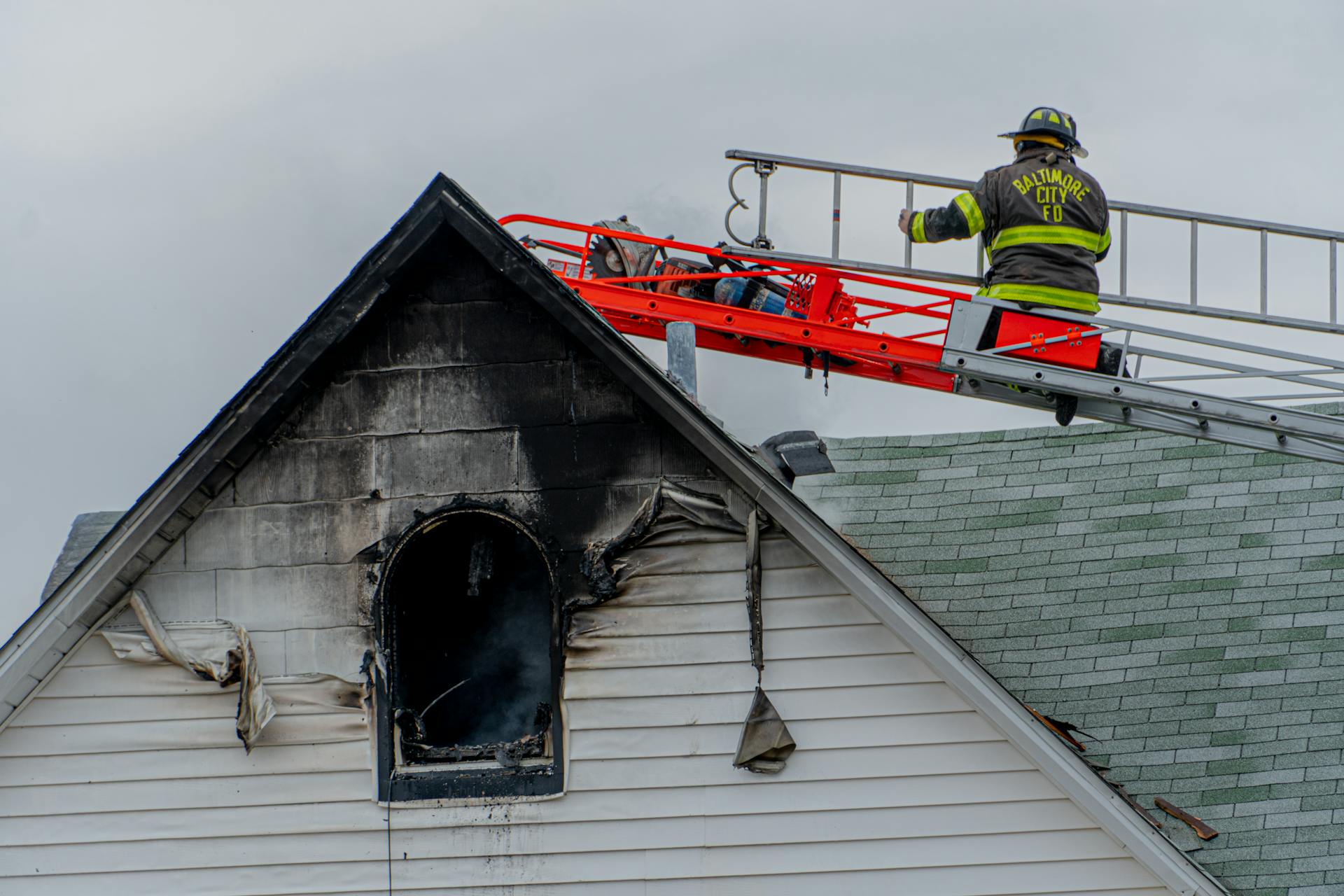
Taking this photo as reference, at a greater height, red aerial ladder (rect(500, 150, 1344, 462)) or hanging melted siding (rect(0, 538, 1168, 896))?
red aerial ladder (rect(500, 150, 1344, 462))

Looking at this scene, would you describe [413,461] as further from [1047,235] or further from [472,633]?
[1047,235]

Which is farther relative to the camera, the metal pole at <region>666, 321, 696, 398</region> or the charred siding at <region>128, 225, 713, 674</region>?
the metal pole at <region>666, 321, 696, 398</region>

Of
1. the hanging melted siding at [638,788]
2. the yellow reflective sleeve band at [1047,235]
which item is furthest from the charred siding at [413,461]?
the yellow reflective sleeve band at [1047,235]

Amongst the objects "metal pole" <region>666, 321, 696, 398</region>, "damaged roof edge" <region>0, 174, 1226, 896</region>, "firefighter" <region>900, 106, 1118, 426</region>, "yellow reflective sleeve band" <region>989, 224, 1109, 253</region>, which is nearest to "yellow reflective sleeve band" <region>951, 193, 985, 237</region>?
"firefighter" <region>900, 106, 1118, 426</region>

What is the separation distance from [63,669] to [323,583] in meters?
1.53

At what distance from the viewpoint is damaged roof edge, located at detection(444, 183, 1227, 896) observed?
7305mm

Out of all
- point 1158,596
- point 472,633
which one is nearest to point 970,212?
point 1158,596

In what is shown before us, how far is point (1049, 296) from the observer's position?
8.66 metres

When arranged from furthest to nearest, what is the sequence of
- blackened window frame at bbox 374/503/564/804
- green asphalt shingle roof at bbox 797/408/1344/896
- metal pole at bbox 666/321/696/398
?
1. metal pole at bbox 666/321/696/398
2. green asphalt shingle roof at bbox 797/408/1344/896
3. blackened window frame at bbox 374/503/564/804

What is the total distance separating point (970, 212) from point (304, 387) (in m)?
3.96

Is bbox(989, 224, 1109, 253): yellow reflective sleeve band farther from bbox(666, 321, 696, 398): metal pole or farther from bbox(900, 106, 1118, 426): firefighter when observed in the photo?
bbox(666, 321, 696, 398): metal pole

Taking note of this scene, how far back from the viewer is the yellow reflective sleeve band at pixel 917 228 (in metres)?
8.69

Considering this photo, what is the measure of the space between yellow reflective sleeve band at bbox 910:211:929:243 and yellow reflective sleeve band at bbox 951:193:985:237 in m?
0.23

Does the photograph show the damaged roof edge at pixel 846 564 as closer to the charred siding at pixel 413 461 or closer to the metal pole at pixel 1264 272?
the charred siding at pixel 413 461
